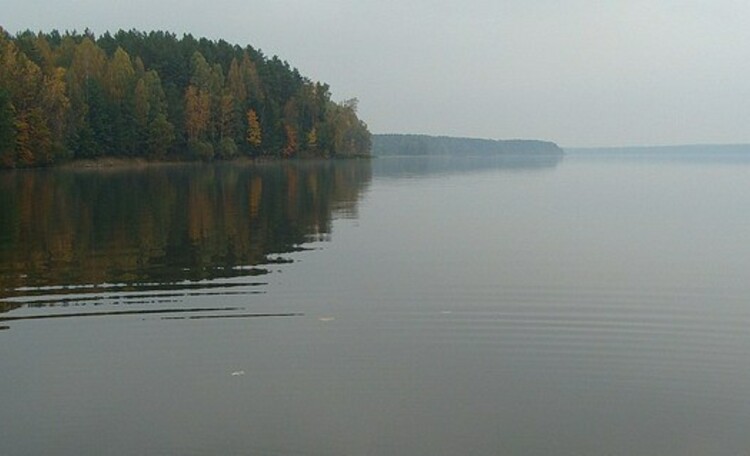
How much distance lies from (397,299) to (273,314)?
109 inches

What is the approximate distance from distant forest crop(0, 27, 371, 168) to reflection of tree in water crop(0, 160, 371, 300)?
34.0 metres

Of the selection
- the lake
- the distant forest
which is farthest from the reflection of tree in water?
the distant forest

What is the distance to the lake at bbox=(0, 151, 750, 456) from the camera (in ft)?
27.6

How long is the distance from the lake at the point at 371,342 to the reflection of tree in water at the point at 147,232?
167mm

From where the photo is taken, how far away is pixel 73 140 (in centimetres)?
8456

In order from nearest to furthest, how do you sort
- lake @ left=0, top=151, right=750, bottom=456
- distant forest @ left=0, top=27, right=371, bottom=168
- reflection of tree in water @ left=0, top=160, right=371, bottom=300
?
lake @ left=0, top=151, right=750, bottom=456 → reflection of tree in water @ left=0, top=160, right=371, bottom=300 → distant forest @ left=0, top=27, right=371, bottom=168

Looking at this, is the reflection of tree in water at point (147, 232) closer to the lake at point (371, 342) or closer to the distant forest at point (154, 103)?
the lake at point (371, 342)

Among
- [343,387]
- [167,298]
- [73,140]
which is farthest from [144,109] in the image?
[343,387]

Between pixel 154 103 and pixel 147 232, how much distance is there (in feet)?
266

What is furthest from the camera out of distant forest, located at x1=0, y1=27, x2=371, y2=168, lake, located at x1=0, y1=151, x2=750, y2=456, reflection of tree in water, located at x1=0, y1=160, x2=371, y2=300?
distant forest, located at x1=0, y1=27, x2=371, y2=168

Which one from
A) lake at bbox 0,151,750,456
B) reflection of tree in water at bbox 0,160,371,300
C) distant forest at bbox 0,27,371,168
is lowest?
reflection of tree in water at bbox 0,160,371,300

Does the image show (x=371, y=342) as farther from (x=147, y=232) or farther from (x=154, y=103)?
(x=154, y=103)

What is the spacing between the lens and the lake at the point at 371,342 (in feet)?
27.6

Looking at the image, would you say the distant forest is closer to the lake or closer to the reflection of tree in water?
the reflection of tree in water
